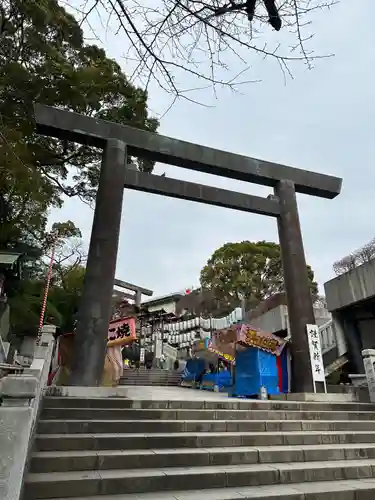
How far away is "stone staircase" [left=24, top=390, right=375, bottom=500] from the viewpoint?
363 cm

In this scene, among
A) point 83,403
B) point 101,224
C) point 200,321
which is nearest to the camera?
point 83,403

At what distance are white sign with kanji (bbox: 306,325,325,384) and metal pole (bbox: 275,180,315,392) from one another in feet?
0.32

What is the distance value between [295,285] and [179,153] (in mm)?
4726

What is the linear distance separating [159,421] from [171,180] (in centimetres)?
619

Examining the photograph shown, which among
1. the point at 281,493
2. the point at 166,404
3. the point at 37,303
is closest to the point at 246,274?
the point at 37,303

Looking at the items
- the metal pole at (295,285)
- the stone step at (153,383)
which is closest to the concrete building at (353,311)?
the metal pole at (295,285)

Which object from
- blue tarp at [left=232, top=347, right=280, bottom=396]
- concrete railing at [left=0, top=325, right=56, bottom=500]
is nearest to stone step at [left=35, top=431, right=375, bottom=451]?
concrete railing at [left=0, top=325, right=56, bottom=500]

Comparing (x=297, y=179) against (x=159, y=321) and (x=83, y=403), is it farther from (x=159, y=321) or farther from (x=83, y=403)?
(x=159, y=321)

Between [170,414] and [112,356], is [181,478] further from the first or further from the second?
[112,356]

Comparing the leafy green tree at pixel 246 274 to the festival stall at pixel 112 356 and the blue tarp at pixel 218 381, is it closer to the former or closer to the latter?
the blue tarp at pixel 218 381

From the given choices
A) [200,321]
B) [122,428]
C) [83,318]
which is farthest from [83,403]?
[200,321]

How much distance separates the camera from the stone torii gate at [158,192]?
7.32m

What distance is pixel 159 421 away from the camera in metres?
5.12

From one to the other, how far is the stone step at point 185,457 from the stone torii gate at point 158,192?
2.84 metres
